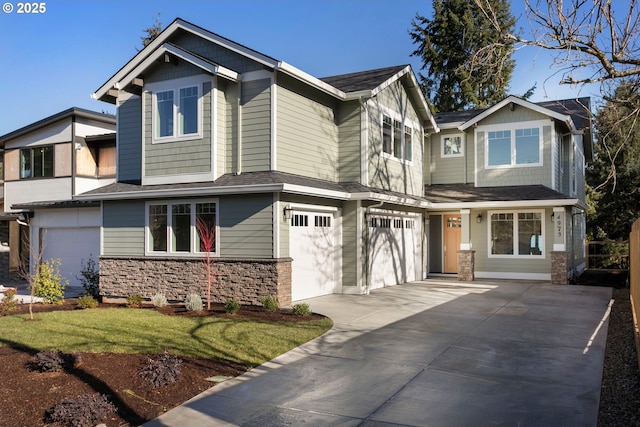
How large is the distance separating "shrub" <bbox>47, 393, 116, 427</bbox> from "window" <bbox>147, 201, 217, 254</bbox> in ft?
25.6

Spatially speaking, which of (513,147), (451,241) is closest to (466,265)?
(451,241)

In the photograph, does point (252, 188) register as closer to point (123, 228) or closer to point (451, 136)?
point (123, 228)

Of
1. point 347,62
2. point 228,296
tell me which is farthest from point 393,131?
point 347,62

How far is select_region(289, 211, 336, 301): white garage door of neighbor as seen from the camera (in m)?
13.7

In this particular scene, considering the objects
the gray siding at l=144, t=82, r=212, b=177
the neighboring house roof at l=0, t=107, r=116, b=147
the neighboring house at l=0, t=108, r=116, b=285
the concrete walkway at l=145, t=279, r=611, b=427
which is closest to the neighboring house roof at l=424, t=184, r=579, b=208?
the concrete walkway at l=145, t=279, r=611, b=427

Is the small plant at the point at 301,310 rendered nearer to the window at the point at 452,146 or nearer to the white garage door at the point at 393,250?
the white garage door at the point at 393,250

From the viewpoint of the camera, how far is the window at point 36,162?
72.9 feet

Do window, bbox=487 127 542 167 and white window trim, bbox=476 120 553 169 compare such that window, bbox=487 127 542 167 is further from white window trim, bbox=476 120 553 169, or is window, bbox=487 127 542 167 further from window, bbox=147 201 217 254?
window, bbox=147 201 217 254

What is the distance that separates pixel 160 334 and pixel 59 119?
50.6 ft

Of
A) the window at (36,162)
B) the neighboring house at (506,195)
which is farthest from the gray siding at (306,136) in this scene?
the window at (36,162)

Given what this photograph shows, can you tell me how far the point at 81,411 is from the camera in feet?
18.6

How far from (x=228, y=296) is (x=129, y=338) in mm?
3949

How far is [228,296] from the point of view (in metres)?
13.1

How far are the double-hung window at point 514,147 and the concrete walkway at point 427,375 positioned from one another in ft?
28.4
